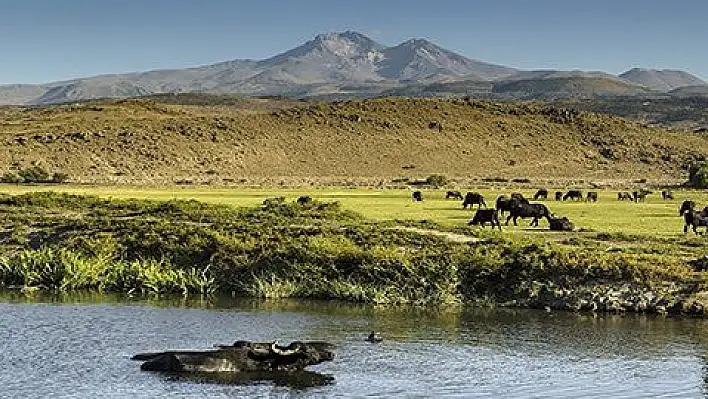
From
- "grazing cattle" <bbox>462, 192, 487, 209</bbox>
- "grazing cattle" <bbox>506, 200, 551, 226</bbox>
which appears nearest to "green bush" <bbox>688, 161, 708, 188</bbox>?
"grazing cattle" <bbox>462, 192, 487, 209</bbox>

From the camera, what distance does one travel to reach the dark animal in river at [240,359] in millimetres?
20598

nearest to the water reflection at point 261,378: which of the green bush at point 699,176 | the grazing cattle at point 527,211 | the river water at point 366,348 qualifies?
the river water at point 366,348

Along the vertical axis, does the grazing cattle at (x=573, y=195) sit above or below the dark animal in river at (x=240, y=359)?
below

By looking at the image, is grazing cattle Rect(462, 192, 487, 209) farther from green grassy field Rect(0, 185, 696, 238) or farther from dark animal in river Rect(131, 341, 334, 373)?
dark animal in river Rect(131, 341, 334, 373)

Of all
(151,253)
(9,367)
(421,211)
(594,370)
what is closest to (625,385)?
(594,370)

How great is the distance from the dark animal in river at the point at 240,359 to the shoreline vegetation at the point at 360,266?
31.9 ft

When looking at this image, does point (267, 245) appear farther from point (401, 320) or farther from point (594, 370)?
point (594, 370)

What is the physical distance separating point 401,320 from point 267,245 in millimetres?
7293

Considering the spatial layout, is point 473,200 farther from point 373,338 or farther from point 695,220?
point 373,338

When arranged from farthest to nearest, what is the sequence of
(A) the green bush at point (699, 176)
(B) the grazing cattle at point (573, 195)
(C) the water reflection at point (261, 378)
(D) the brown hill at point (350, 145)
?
(D) the brown hill at point (350, 145)
(A) the green bush at point (699, 176)
(B) the grazing cattle at point (573, 195)
(C) the water reflection at point (261, 378)

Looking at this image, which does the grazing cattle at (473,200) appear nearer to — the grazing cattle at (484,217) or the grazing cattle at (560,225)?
Result: the grazing cattle at (484,217)

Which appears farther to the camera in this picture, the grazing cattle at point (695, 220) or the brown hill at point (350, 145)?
the brown hill at point (350, 145)

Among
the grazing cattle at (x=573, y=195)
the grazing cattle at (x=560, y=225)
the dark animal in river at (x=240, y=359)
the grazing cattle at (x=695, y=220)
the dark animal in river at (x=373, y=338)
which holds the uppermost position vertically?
the grazing cattle at (x=695, y=220)

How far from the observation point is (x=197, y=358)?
20.7m
